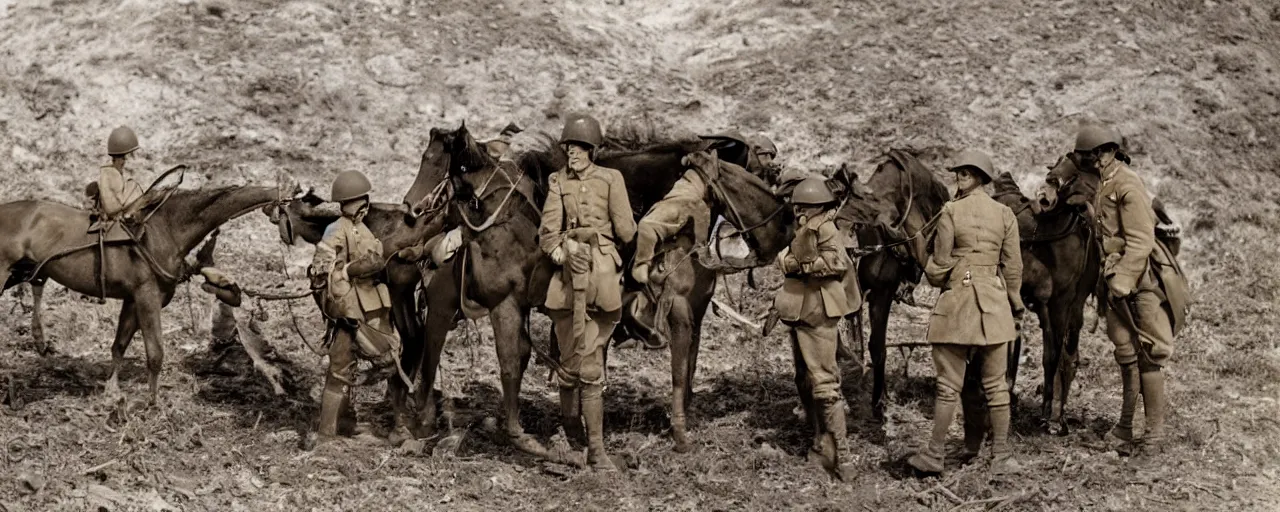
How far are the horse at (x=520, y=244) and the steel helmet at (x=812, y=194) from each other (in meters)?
0.87

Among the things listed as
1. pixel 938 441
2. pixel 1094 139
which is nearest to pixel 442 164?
pixel 938 441

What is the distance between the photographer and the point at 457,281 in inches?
445

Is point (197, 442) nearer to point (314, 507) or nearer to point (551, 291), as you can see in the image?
point (314, 507)

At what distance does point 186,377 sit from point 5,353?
1.76 metres

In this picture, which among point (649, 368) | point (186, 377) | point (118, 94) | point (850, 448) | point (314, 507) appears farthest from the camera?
point (118, 94)

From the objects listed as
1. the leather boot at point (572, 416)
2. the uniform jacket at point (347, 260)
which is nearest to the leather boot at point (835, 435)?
the leather boot at point (572, 416)

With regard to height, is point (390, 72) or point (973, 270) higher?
point (973, 270)

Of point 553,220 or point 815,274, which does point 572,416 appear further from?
point 815,274

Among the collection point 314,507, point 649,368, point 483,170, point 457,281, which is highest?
point 483,170

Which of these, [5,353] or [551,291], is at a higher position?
[551,291]

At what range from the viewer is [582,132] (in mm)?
10594

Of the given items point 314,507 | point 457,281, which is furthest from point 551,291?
point 314,507

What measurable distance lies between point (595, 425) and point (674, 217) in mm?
1661

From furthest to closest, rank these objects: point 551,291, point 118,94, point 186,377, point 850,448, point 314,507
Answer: point 118,94 < point 186,377 < point 850,448 < point 551,291 < point 314,507
